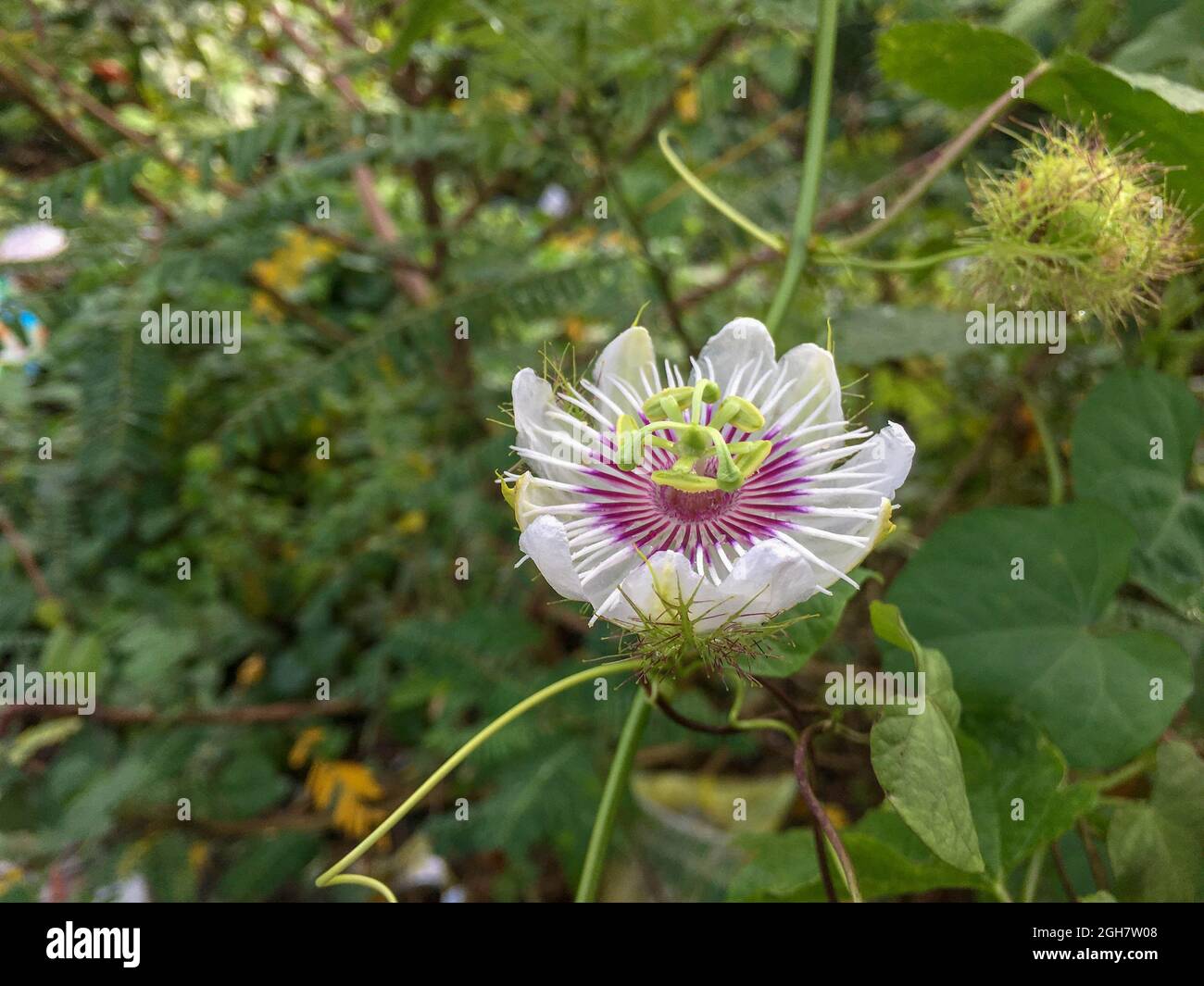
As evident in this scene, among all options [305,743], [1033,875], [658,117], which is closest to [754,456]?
[1033,875]

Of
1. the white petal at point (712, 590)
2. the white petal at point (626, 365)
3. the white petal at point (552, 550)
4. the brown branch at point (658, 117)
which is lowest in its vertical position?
the white petal at point (712, 590)

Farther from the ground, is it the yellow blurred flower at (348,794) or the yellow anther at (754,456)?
the yellow anther at (754,456)

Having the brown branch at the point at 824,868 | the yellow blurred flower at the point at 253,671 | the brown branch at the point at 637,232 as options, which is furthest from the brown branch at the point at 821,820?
the yellow blurred flower at the point at 253,671

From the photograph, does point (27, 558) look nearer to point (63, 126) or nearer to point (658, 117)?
point (63, 126)

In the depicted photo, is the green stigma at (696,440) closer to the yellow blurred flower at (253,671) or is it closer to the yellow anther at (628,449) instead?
the yellow anther at (628,449)
